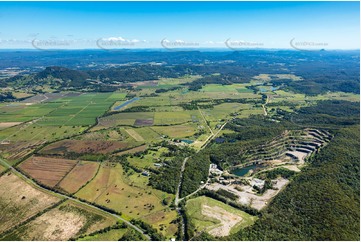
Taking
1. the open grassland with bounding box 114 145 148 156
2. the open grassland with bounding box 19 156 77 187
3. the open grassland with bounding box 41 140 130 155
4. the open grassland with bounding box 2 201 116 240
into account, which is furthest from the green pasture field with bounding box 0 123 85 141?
the open grassland with bounding box 2 201 116 240

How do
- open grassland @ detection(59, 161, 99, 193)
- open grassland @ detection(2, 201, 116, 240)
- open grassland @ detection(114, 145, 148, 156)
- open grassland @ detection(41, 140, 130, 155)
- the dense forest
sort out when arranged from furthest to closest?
1. open grassland @ detection(41, 140, 130, 155)
2. open grassland @ detection(114, 145, 148, 156)
3. open grassland @ detection(59, 161, 99, 193)
4. open grassland @ detection(2, 201, 116, 240)
5. the dense forest

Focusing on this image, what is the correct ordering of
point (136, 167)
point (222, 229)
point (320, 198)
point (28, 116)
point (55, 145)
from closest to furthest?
point (222, 229) < point (320, 198) < point (136, 167) < point (55, 145) < point (28, 116)

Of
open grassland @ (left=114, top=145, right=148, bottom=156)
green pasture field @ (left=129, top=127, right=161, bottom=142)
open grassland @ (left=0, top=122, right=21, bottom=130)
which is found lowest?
open grassland @ (left=0, top=122, right=21, bottom=130)

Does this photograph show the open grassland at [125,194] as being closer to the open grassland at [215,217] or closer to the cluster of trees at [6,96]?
the open grassland at [215,217]

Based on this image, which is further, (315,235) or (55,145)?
(55,145)

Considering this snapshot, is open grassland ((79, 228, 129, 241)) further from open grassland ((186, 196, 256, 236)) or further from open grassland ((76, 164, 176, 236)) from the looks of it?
open grassland ((186, 196, 256, 236))

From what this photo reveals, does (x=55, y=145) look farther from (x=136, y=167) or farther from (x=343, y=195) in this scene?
(x=343, y=195)

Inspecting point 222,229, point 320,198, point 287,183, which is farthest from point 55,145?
point 320,198
